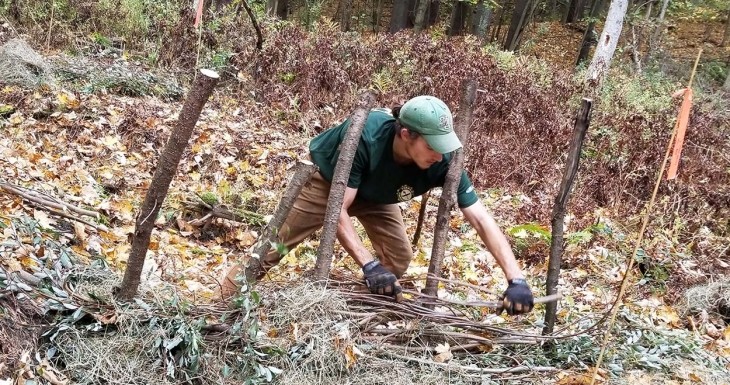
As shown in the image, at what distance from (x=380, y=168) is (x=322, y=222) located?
574mm

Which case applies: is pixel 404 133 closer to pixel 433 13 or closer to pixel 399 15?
pixel 399 15

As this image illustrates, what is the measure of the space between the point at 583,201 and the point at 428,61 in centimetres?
355

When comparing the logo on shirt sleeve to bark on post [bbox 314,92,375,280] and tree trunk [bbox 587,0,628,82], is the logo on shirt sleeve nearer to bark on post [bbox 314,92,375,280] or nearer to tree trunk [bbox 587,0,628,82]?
bark on post [bbox 314,92,375,280]

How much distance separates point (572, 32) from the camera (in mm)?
21625

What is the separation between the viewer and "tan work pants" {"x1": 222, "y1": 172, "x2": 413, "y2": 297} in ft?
10.7

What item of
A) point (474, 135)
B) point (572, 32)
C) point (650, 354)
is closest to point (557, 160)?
point (474, 135)

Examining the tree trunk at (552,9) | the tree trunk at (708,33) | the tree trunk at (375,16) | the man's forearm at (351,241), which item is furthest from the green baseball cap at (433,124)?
the tree trunk at (552,9)

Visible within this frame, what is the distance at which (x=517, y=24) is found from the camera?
16.9m

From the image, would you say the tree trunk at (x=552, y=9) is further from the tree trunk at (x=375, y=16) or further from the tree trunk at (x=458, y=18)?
the tree trunk at (x=375, y=16)

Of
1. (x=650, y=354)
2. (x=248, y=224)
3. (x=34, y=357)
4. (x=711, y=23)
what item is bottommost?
(x=248, y=224)

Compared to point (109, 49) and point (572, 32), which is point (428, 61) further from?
point (572, 32)

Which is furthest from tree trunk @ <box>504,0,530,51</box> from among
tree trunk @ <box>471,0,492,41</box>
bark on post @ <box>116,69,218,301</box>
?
bark on post @ <box>116,69,218,301</box>

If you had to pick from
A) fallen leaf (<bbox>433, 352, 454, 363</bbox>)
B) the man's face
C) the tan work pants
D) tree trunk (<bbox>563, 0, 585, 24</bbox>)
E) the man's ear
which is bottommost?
fallen leaf (<bbox>433, 352, 454, 363</bbox>)

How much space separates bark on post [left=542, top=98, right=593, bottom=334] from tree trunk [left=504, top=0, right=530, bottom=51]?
13.8 metres
